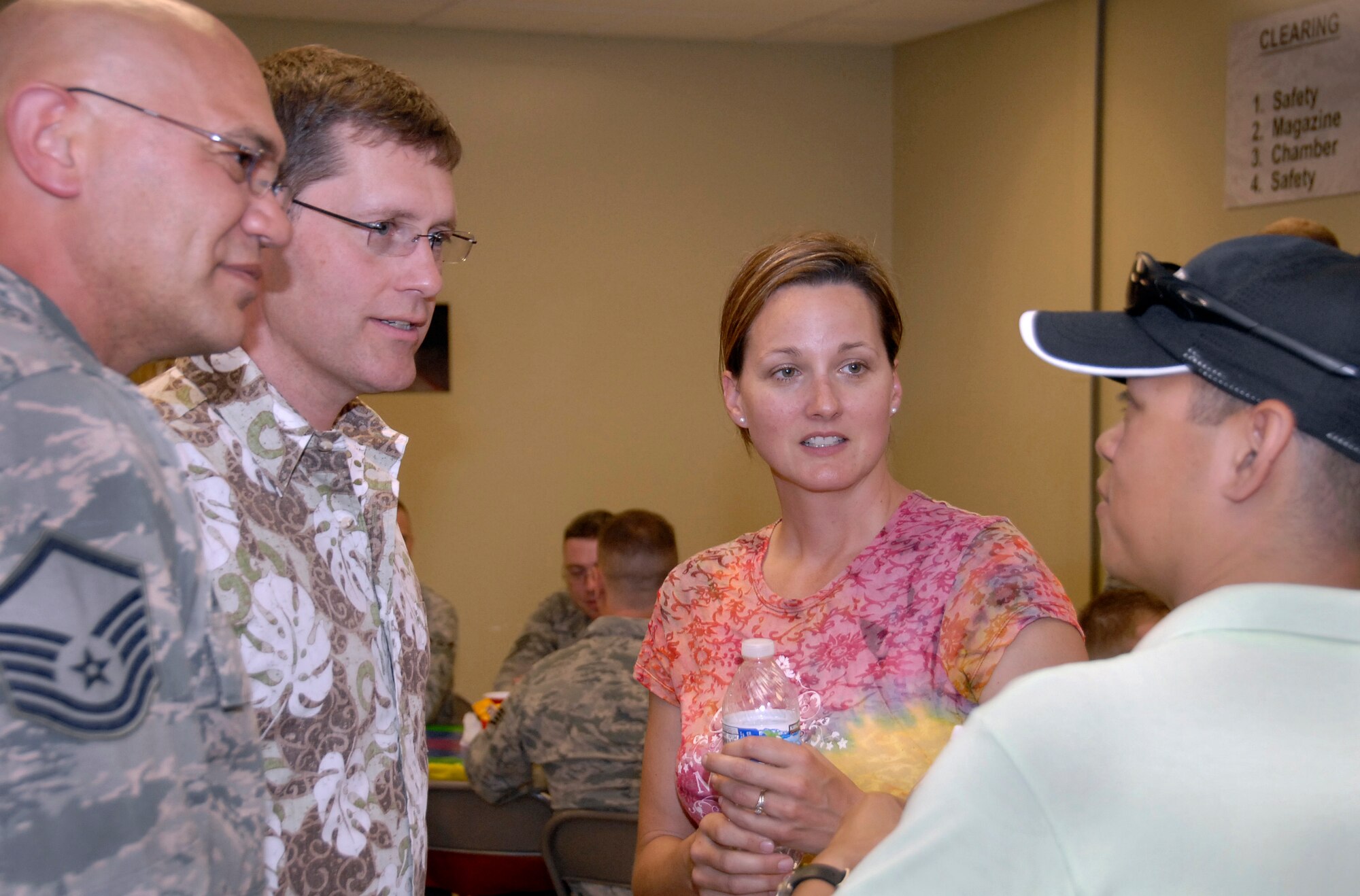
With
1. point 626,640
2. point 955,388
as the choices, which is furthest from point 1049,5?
point 626,640

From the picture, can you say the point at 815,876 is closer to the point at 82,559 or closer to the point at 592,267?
the point at 82,559

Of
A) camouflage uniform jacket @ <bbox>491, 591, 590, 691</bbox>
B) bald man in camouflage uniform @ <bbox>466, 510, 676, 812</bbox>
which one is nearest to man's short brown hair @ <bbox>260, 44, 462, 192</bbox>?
bald man in camouflage uniform @ <bbox>466, 510, 676, 812</bbox>

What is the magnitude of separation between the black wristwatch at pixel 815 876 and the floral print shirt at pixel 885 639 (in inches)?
15.9

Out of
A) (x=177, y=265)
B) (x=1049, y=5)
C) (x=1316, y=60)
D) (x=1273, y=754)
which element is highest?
(x=1049, y=5)

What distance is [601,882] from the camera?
10.2 feet

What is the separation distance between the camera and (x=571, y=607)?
16.4ft

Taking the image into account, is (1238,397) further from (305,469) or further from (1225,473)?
(305,469)

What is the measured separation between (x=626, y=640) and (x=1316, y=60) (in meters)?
3.18

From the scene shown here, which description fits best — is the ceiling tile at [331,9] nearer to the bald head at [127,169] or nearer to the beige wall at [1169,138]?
the beige wall at [1169,138]

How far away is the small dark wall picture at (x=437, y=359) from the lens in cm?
592

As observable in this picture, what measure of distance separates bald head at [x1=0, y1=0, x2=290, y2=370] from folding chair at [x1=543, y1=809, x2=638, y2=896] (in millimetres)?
2210

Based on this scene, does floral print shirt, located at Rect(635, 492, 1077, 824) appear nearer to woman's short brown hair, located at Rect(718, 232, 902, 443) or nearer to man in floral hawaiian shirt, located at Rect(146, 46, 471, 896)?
woman's short brown hair, located at Rect(718, 232, 902, 443)

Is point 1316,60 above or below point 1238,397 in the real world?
above

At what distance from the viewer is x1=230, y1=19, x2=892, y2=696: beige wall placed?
6012 millimetres
